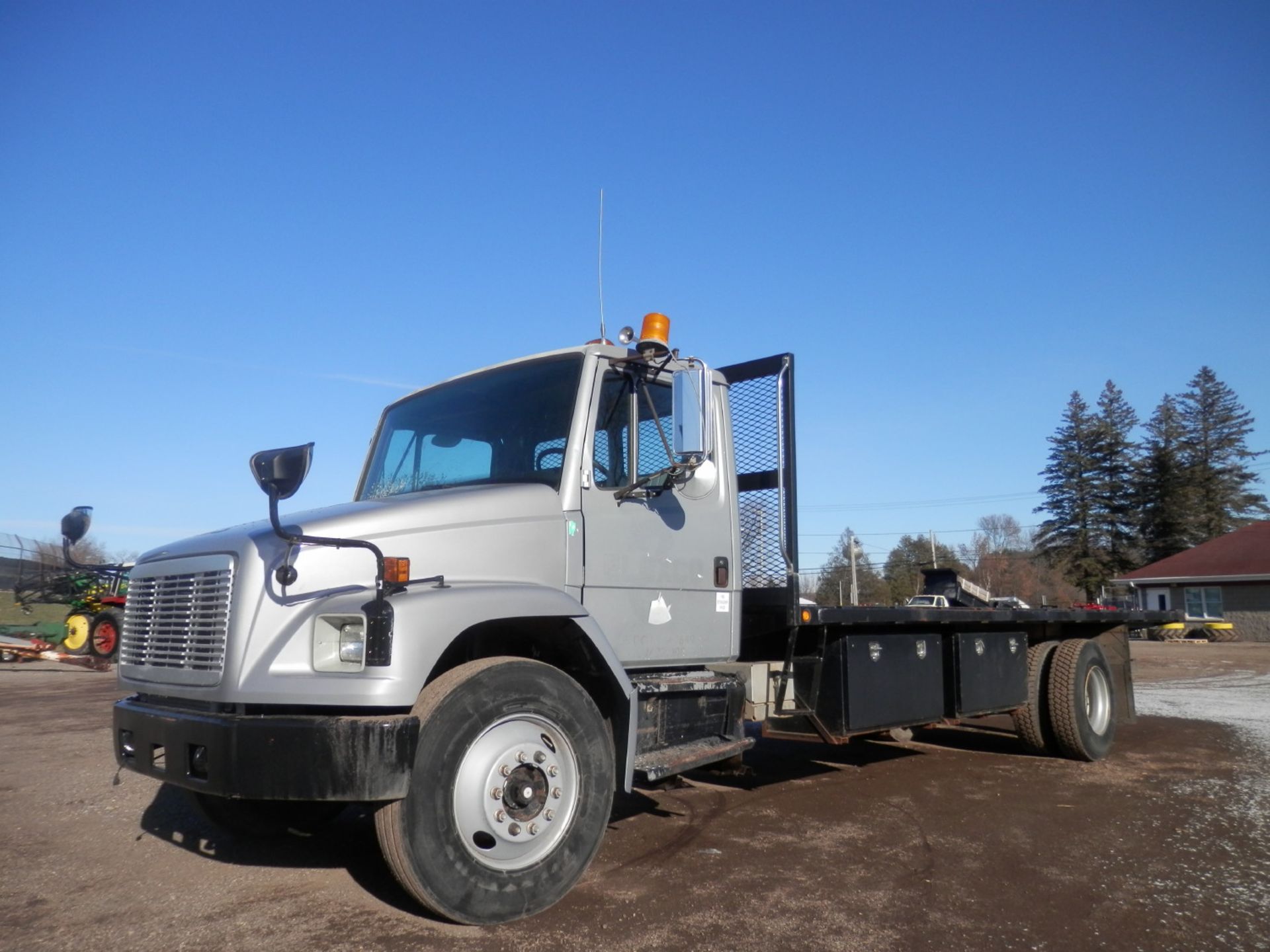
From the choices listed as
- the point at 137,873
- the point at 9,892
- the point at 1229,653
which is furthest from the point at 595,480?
the point at 1229,653

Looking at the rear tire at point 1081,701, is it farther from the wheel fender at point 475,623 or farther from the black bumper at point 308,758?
the black bumper at point 308,758

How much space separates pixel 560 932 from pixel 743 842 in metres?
1.72

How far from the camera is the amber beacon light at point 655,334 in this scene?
4.84 meters

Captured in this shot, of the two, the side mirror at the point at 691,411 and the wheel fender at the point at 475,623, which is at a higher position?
the side mirror at the point at 691,411

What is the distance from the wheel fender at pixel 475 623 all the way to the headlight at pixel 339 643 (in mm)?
167

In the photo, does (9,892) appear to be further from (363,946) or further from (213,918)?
(363,946)

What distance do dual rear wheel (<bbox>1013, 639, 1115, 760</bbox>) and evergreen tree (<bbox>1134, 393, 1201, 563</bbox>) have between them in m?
55.1

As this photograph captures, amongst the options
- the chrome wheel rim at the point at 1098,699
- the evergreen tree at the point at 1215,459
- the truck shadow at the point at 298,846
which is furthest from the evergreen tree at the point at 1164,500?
the truck shadow at the point at 298,846

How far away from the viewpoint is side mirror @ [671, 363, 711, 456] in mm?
4430

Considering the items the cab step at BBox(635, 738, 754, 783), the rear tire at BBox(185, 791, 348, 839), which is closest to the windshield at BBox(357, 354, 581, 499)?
the cab step at BBox(635, 738, 754, 783)

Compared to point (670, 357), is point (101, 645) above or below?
below

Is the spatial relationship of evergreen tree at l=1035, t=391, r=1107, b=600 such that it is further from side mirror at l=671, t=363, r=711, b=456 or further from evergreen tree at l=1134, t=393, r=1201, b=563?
side mirror at l=671, t=363, r=711, b=456

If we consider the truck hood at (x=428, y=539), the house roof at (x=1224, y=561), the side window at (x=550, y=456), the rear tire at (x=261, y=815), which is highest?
the house roof at (x=1224, y=561)

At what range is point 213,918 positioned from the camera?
12.8 ft
